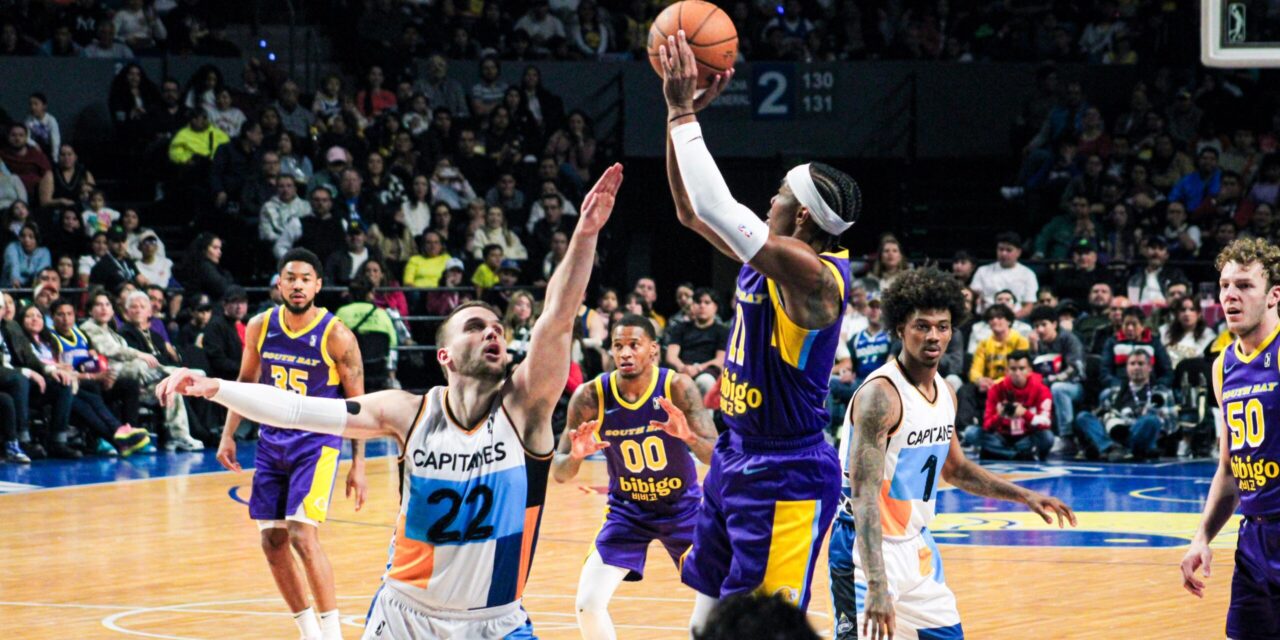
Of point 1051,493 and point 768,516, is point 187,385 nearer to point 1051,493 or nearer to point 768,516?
point 768,516

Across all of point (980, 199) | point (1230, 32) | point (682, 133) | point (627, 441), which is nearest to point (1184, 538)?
point (1230, 32)

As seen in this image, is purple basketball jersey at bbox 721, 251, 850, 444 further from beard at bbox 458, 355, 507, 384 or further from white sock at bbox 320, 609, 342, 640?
white sock at bbox 320, 609, 342, 640

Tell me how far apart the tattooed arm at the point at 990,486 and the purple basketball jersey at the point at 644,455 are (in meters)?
1.63

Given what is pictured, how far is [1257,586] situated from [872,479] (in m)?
1.38

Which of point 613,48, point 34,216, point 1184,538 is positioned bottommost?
point 1184,538

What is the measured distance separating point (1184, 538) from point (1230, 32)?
439cm

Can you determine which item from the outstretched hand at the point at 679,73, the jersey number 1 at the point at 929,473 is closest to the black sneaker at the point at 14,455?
the jersey number 1 at the point at 929,473

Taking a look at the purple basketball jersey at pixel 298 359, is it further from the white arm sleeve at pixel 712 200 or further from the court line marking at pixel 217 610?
the white arm sleeve at pixel 712 200

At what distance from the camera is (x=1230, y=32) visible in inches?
344

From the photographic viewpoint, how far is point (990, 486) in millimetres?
6383

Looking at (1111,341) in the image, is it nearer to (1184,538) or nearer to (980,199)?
(1184,538)

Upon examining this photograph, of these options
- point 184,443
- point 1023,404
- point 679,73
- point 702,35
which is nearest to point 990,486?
point 702,35

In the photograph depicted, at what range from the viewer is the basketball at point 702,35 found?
5500mm

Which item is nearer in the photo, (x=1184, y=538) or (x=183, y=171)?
(x=1184, y=538)
